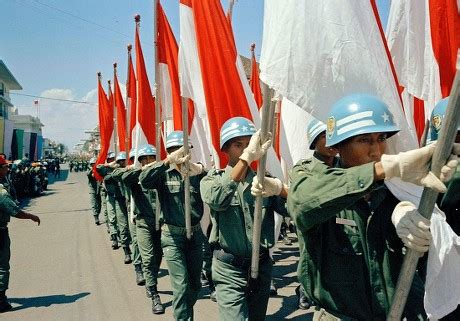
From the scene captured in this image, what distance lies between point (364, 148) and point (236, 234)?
1.86m

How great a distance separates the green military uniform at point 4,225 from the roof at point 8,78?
38.0 m

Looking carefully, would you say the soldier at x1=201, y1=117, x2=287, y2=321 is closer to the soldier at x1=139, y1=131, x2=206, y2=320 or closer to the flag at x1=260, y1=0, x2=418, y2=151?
the soldier at x1=139, y1=131, x2=206, y2=320

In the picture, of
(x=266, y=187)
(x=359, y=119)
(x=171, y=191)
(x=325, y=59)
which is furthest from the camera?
(x=171, y=191)

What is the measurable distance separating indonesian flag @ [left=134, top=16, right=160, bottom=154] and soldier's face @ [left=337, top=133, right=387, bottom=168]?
5.11 m

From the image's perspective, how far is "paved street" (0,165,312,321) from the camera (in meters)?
5.74

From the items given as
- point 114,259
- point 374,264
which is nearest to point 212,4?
point 374,264

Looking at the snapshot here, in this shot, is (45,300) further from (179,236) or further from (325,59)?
(325,59)

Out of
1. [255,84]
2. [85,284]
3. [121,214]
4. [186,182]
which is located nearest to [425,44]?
[186,182]

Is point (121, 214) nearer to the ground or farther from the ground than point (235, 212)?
nearer to the ground

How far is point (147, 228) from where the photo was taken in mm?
6211

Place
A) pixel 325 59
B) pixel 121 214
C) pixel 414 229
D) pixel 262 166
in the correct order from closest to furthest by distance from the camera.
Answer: pixel 414 229, pixel 325 59, pixel 262 166, pixel 121 214

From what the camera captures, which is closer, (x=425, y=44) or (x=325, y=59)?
(x=325, y=59)

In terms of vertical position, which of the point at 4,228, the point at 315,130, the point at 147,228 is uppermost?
the point at 315,130

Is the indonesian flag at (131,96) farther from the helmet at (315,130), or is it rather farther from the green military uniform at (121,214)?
the helmet at (315,130)
